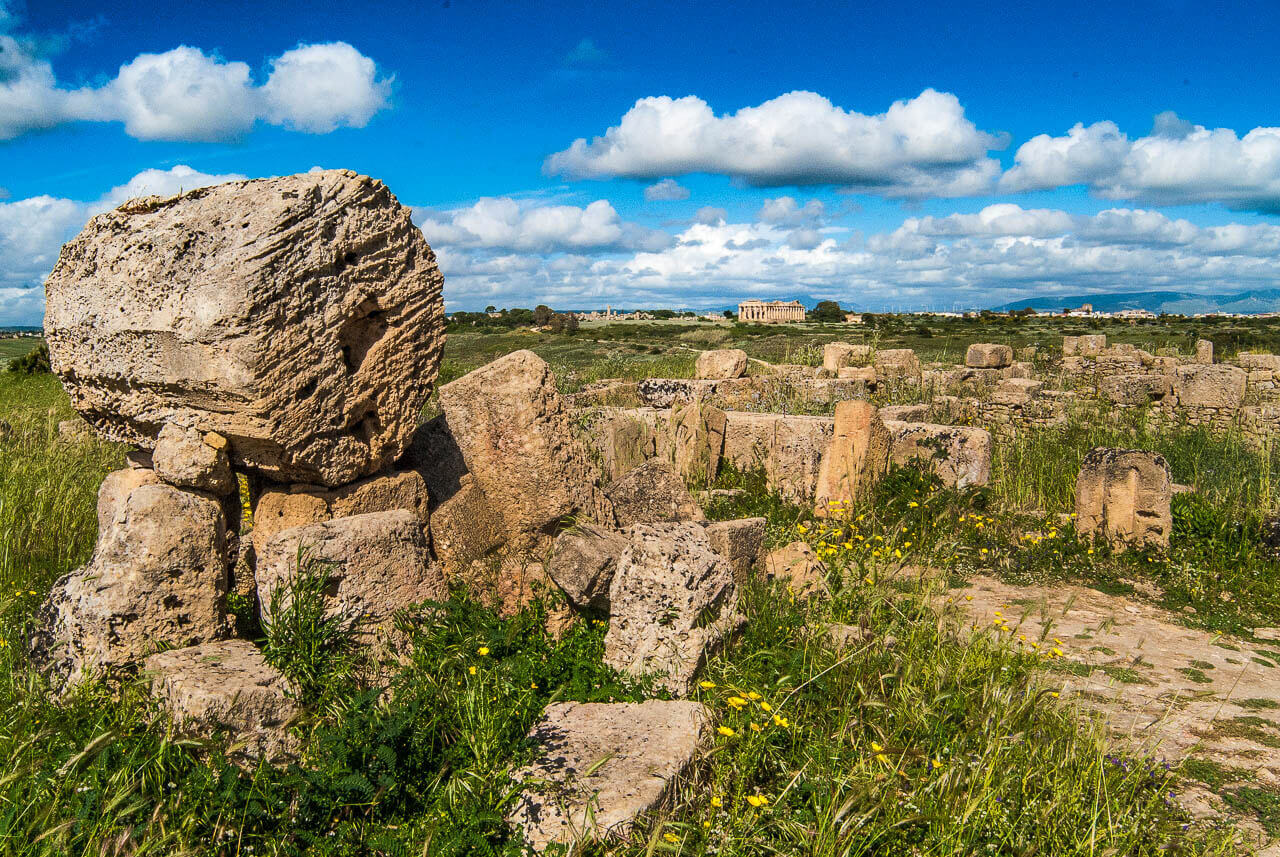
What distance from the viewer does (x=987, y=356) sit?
17375 mm

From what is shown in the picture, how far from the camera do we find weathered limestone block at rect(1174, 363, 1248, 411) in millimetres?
13969

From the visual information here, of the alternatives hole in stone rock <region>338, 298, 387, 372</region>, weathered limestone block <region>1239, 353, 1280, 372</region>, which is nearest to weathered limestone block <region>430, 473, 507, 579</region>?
hole in stone rock <region>338, 298, 387, 372</region>

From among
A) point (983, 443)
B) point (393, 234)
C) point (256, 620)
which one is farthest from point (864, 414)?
point (256, 620)

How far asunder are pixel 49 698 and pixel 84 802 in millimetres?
1148

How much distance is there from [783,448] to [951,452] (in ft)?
5.82

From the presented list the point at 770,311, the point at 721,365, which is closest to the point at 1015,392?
the point at 721,365

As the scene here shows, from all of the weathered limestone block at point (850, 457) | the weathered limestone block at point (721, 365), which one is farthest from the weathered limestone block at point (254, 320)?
the weathered limestone block at point (721, 365)

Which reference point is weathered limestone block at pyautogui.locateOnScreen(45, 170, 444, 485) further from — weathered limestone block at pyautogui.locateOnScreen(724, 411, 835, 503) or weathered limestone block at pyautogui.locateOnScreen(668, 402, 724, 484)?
weathered limestone block at pyautogui.locateOnScreen(724, 411, 835, 503)

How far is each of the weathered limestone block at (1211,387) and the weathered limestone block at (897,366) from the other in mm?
4602

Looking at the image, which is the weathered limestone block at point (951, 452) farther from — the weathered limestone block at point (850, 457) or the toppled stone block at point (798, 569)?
the toppled stone block at point (798, 569)

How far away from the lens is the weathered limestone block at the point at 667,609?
13.5ft

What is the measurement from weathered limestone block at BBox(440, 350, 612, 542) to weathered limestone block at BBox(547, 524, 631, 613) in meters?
0.41

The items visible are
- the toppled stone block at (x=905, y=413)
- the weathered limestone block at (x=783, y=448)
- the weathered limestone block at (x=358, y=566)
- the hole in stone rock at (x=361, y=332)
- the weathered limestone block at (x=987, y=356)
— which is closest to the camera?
the weathered limestone block at (x=358, y=566)

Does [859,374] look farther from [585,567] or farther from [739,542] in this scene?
[585,567]
